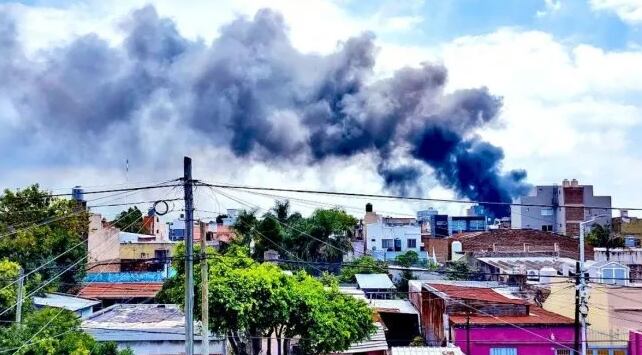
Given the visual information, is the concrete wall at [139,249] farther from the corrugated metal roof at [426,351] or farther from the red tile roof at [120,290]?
the corrugated metal roof at [426,351]

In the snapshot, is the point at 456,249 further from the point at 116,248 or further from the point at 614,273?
the point at 116,248

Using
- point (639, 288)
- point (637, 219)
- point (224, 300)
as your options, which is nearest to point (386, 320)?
point (639, 288)

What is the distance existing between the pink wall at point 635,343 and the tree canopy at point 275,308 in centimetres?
1043

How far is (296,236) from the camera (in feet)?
197

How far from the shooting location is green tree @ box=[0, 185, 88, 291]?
37.9 m

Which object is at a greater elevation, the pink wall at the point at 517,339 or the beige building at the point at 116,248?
the beige building at the point at 116,248

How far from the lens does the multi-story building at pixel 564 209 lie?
77625mm

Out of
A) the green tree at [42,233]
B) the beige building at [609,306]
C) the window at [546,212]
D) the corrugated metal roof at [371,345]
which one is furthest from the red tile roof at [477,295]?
the window at [546,212]

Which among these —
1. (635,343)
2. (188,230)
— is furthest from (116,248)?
(188,230)

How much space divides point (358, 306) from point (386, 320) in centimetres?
990

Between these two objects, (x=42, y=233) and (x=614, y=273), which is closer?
(x=614, y=273)

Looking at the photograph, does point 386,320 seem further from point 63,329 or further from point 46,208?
point 46,208

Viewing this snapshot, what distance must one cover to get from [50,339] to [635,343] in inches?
840

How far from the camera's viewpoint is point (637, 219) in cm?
7519
